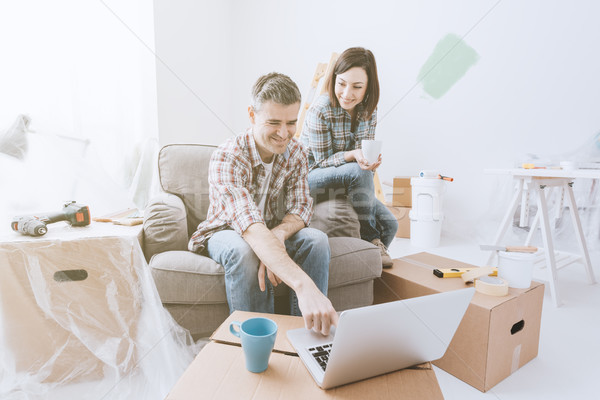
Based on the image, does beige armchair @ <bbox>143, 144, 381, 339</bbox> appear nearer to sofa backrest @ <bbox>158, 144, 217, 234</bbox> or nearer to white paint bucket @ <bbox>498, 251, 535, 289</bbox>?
sofa backrest @ <bbox>158, 144, 217, 234</bbox>

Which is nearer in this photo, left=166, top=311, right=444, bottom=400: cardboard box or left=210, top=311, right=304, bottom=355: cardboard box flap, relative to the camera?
left=166, top=311, right=444, bottom=400: cardboard box

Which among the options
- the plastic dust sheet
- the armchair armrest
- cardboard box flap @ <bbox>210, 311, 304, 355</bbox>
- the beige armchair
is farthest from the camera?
the armchair armrest

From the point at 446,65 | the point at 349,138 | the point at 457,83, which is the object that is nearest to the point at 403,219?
the point at 457,83

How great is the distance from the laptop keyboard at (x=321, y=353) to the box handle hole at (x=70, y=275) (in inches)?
30.0

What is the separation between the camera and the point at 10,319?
3.08 feet

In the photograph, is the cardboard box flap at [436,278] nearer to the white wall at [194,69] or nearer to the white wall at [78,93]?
the white wall at [78,93]

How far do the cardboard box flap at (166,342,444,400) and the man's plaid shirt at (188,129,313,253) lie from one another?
1.41 feet

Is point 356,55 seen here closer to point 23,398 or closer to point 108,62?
point 108,62

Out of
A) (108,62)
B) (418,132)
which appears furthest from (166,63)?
(418,132)

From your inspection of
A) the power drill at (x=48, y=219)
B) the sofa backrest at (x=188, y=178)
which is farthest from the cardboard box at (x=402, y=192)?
the power drill at (x=48, y=219)

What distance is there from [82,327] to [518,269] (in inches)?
53.0

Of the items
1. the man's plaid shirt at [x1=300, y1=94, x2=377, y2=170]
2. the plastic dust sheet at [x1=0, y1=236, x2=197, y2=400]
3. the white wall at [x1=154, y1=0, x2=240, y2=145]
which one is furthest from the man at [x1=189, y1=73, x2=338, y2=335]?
the white wall at [x1=154, y1=0, x2=240, y2=145]

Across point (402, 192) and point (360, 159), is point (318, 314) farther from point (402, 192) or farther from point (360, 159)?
point (402, 192)

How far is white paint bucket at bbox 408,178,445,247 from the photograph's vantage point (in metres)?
2.37
